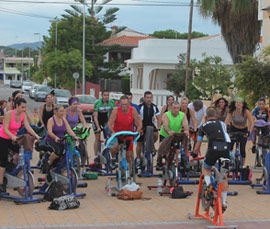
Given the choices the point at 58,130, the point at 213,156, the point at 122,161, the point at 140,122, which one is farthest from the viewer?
the point at 140,122

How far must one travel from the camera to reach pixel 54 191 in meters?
10.3

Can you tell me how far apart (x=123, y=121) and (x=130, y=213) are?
2.54m

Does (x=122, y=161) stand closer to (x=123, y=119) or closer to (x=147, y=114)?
(x=123, y=119)

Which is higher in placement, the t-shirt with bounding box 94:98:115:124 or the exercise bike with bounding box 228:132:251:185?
the t-shirt with bounding box 94:98:115:124

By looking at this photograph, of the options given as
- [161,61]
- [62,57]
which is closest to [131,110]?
[161,61]

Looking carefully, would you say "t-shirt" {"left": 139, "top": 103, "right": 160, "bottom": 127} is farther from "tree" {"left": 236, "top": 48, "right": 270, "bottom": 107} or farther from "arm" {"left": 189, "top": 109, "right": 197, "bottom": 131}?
"tree" {"left": 236, "top": 48, "right": 270, "bottom": 107}

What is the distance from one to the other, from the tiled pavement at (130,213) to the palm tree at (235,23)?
21.3 meters

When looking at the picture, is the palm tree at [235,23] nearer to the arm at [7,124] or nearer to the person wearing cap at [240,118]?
the person wearing cap at [240,118]

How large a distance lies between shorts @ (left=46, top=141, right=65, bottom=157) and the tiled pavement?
0.95 m

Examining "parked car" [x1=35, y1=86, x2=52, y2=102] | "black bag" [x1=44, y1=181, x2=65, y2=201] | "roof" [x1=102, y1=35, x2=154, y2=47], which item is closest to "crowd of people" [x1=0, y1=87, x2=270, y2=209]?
"black bag" [x1=44, y1=181, x2=65, y2=201]

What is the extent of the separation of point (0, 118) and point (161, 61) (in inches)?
970

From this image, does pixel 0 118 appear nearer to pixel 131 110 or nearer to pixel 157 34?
pixel 131 110

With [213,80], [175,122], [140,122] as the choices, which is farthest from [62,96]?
[175,122]

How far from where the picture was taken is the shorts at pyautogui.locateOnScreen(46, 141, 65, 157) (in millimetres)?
10562
